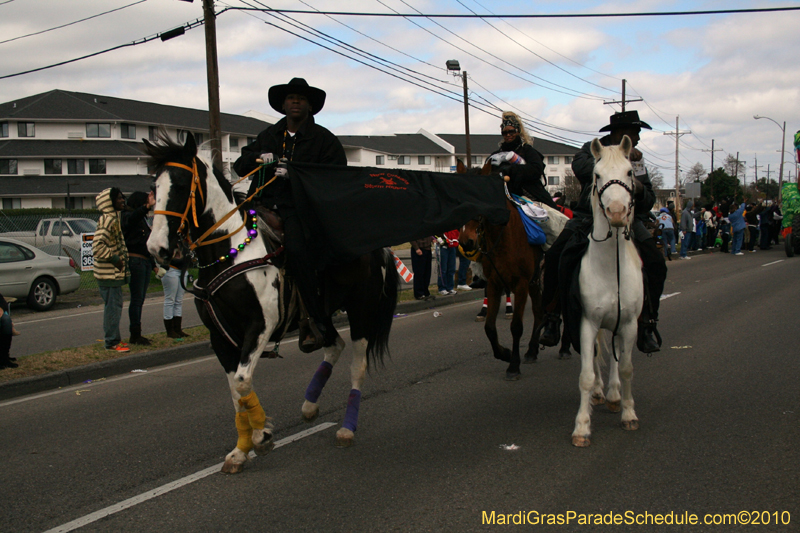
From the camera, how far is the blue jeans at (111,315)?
30.8 feet

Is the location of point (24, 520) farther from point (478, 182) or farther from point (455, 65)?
point (455, 65)

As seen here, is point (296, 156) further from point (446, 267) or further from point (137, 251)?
point (446, 267)

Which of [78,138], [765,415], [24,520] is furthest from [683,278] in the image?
[78,138]

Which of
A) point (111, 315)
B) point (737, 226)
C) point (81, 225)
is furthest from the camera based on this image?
point (737, 226)

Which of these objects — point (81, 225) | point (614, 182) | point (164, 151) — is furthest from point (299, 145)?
point (81, 225)

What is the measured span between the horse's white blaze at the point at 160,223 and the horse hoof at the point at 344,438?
6.71 ft

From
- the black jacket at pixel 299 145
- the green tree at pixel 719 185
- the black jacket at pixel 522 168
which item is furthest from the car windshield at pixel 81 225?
the green tree at pixel 719 185

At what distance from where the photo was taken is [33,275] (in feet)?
49.3

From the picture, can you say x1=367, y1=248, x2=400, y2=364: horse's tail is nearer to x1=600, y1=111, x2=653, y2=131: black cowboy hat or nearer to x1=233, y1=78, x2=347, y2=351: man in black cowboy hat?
x1=233, y1=78, x2=347, y2=351: man in black cowboy hat

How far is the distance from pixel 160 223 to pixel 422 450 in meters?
2.62

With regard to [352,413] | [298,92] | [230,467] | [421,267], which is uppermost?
[298,92]

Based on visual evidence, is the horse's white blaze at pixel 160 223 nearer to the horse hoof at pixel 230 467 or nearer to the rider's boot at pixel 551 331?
the horse hoof at pixel 230 467

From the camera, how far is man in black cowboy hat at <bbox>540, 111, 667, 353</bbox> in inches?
224

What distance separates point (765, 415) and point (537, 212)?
3.52m
